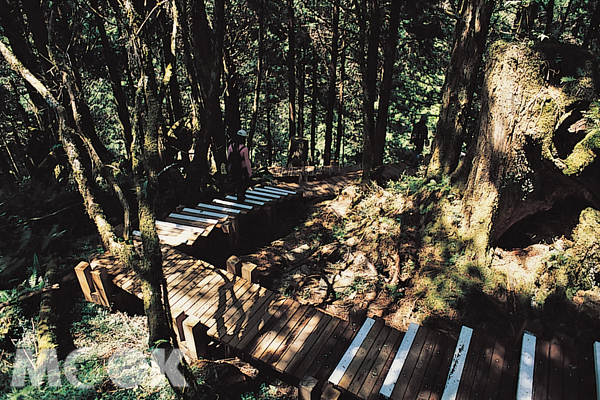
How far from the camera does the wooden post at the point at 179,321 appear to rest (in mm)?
5586

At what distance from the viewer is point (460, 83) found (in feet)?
24.6

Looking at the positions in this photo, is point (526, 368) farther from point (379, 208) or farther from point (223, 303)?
point (379, 208)

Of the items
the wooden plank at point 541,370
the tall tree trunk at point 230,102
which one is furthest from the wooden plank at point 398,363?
the tall tree trunk at point 230,102

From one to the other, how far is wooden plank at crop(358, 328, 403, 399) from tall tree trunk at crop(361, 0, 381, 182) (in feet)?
19.7

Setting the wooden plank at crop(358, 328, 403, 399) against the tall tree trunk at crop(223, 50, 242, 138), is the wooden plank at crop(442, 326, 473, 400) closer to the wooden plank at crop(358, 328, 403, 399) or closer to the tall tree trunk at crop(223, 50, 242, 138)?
the wooden plank at crop(358, 328, 403, 399)

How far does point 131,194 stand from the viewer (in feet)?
32.5

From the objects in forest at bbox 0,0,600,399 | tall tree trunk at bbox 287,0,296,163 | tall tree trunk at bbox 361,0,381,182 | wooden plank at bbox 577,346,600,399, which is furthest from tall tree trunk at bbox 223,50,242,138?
wooden plank at bbox 577,346,600,399

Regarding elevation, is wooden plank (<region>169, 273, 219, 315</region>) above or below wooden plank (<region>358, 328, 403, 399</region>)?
below

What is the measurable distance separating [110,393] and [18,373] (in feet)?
4.48

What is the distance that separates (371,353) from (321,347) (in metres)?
0.78

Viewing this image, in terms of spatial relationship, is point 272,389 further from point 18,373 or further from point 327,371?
point 18,373

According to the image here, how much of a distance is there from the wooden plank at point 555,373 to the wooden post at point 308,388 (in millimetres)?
2959

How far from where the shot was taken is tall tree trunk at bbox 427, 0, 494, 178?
7.04m

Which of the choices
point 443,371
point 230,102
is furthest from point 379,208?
point 230,102
